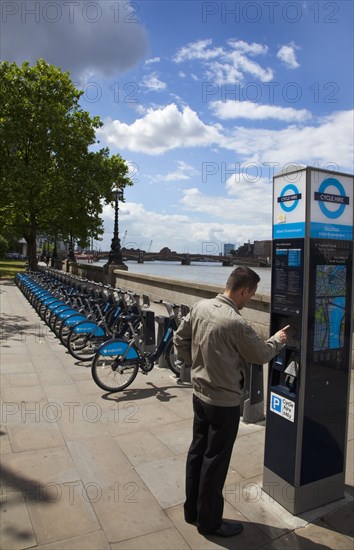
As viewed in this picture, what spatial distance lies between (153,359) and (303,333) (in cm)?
351

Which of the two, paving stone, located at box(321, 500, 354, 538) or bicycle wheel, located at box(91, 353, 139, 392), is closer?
paving stone, located at box(321, 500, 354, 538)

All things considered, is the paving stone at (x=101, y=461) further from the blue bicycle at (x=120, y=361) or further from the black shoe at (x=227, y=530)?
the blue bicycle at (x=120, y=361)

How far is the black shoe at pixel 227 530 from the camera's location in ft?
8.70

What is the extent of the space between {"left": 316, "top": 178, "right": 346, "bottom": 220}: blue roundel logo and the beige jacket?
36.7 inches

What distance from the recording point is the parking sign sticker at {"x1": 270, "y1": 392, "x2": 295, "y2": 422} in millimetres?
2822

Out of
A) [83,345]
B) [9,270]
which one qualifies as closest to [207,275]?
[83,345]

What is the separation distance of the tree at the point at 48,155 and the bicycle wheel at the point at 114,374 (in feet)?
57.7

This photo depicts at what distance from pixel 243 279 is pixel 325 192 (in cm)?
87

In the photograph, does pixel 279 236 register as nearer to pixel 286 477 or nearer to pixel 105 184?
pixel 286 477

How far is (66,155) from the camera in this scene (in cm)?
2362

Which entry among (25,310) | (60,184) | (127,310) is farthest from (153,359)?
(60,184)

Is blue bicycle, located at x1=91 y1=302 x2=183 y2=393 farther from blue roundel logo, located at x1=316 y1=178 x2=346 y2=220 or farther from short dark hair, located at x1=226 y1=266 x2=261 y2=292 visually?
blue roundel logo, located at x1=316 y1=178 x2=346 y2=220

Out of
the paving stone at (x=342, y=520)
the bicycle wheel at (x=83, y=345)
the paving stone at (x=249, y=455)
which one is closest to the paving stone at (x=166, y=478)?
the paving stone at (x=249, y=455)

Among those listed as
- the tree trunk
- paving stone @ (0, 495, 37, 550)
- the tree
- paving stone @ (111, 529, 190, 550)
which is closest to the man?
paving stone @ (111, 529, 190, 550)
